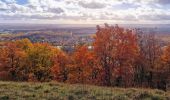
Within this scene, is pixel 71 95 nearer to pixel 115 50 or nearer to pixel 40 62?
pixel 115 50

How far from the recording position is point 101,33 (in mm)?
55219

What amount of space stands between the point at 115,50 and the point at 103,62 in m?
3.11

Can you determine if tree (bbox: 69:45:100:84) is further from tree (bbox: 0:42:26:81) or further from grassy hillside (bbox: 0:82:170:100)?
grassy hillside (bbox: 0:82:170:100)

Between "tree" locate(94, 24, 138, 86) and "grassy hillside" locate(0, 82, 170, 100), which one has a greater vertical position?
"grassy hillside" locate(0, 82, 170, 100)

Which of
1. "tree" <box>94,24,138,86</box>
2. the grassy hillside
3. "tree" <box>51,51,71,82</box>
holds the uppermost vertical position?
the grassy hillside

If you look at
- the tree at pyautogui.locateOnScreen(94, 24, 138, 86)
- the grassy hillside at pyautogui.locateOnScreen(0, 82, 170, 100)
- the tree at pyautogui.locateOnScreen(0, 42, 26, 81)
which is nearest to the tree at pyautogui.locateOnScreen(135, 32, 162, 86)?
the tree at pyautogui.locateOnScreen(94, 24, 138, 86)

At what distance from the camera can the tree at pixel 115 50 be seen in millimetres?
54562

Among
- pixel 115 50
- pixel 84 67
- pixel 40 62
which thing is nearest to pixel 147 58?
pixel 115 50

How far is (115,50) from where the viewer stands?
5538 cm

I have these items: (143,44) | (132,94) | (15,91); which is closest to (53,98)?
(15,91)

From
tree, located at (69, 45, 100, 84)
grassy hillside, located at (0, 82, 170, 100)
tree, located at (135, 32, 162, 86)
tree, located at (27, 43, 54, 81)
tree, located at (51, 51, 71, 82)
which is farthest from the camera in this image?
tree, located at (27, 43, 54, 81)

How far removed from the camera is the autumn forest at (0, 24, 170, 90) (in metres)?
55.0

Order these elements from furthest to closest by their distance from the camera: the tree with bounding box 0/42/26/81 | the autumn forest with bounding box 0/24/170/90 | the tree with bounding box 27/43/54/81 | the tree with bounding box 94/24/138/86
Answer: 1. the tree with bounding box 27/43/54/81
2. the tree with bounding box 0/42/26/81
3. the autumn forest with bounding box 0/24/170/90
4. the tree with bounding box 94/24/138/86

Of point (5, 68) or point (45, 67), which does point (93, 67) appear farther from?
point (5, 68)
